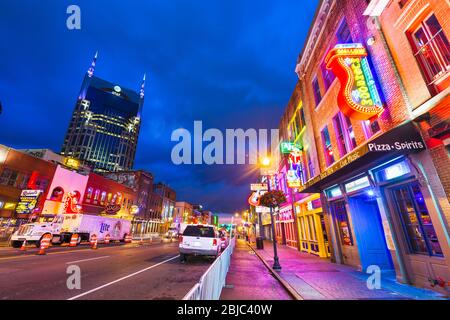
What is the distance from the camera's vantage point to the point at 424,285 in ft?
20.8

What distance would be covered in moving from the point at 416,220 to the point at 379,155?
2.40 metres

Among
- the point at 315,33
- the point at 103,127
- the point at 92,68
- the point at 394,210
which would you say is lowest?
the point at 394,210

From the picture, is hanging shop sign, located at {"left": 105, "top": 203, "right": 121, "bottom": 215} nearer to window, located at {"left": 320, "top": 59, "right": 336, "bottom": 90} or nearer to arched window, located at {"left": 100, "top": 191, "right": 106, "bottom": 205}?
arched window, located at {"left": 100, "top": 191, "right": 106, "bottom": 205}

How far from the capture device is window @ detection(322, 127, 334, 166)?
41.0 feet

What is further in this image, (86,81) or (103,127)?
(86,81)

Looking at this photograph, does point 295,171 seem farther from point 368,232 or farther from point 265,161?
point 368,232

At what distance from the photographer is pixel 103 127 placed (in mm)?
124562

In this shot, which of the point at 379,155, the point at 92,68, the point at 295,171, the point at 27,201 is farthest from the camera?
the point at 92,68

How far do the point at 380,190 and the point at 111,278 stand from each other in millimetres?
10541

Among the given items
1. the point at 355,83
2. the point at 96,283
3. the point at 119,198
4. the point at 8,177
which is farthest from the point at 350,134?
the point at 119,198

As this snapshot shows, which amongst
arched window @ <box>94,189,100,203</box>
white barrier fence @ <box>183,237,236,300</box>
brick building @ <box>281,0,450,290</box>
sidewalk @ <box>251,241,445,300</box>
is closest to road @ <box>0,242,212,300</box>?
white barrier fence @ <box>183,237,236,300</box>

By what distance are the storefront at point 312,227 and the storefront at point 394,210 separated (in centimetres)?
334

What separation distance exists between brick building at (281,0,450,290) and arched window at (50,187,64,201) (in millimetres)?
32008

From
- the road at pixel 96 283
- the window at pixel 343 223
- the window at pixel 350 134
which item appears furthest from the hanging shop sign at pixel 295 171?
the road at pixel 96 283
